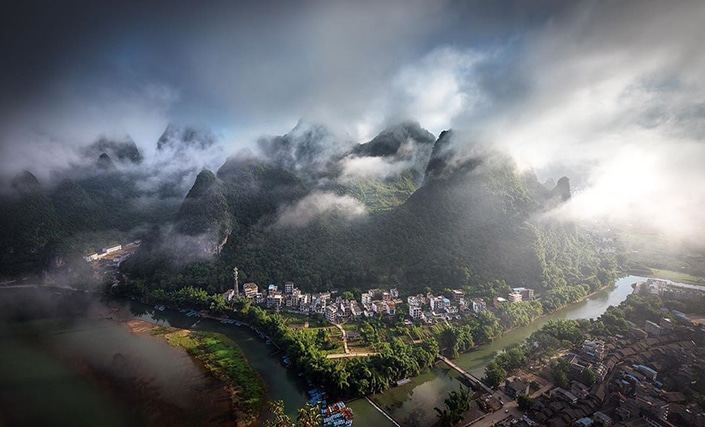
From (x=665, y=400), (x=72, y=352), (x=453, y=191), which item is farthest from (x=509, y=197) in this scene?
(x=72, y=352)

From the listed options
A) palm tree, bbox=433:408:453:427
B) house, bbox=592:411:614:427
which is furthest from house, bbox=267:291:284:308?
house, bbox=592:411:614:427

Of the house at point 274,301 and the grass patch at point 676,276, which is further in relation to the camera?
the grass patch at point 676,276

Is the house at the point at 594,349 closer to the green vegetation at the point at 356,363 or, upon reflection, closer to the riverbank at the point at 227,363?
the green vegetation at the point at 356,363

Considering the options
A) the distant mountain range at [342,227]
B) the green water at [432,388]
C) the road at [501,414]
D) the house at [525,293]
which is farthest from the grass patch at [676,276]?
the road at [501,414]

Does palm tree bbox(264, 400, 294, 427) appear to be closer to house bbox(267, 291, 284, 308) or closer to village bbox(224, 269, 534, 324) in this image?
village bbox(224, 269, 534, 324)

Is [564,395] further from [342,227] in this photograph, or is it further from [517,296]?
[342,227]

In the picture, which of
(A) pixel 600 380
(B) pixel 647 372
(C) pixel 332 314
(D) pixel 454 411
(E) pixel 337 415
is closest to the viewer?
(D) pixel 454 411

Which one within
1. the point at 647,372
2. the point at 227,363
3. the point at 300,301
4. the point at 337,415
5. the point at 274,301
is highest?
the point at 274,301

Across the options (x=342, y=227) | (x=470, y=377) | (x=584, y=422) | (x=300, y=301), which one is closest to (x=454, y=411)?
(x=470, y=377)
